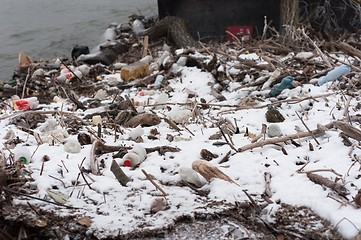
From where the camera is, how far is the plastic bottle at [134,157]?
2342 mm

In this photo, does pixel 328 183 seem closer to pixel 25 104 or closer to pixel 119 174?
pixel 119 174

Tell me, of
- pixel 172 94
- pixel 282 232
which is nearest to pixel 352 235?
pixel 282 232

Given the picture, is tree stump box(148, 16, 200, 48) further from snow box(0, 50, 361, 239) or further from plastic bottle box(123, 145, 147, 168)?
plastic bottle box(123, 145, 147, 168)

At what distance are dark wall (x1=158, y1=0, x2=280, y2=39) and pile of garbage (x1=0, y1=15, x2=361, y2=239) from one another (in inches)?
130

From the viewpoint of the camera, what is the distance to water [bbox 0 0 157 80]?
8234 millimetres

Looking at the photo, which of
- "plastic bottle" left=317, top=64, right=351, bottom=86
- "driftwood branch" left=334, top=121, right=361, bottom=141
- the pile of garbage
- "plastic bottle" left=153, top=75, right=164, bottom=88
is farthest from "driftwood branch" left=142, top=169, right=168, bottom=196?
"plastic bottle" left=153, top=75, right=164, bottom=88

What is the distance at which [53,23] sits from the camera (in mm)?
10039

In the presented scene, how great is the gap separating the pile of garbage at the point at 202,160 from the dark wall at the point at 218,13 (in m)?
3.30

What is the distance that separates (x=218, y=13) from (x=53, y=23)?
4095mm

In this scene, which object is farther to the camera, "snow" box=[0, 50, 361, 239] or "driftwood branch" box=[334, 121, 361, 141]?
"driftwood branch" box=[334, 121, 361, 141]

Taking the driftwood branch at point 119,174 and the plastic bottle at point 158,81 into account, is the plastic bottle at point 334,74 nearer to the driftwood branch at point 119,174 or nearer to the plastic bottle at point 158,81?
the plastic bottle at point 158,81

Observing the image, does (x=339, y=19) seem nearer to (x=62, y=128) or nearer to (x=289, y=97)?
(x=289, y=97)

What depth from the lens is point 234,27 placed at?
7520mm

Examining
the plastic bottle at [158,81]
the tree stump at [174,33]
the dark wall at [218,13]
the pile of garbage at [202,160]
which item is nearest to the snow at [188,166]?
the pile of garbage at [202,160]
